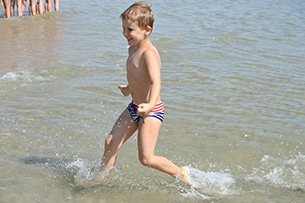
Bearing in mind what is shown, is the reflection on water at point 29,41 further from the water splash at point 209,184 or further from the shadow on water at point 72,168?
the water splash at point 209,184

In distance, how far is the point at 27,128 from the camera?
6098 millimetres

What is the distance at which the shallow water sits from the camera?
16.0 ft

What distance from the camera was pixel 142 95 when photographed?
4543 mm

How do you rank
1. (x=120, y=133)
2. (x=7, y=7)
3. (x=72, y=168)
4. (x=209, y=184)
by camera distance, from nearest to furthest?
(x=120, y=133) → (x=209, y=184) → (x=72, y=168) → (x=7, y=7)

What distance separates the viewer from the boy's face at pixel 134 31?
4.35 metres

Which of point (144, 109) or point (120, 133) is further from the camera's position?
point (120, 133)

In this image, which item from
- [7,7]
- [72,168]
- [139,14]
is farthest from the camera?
[7,7]

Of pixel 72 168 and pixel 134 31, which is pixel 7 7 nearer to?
pixel 72 168

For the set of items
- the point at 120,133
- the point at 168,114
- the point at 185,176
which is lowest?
the point at 168,114

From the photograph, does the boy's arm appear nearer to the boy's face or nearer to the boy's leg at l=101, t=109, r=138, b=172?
the boy's face

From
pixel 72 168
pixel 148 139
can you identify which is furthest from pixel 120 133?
pixel 72 168

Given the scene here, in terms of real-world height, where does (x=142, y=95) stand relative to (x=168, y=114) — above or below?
above

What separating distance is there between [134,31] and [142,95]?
0.54 meters

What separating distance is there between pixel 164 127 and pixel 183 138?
1.30ft
